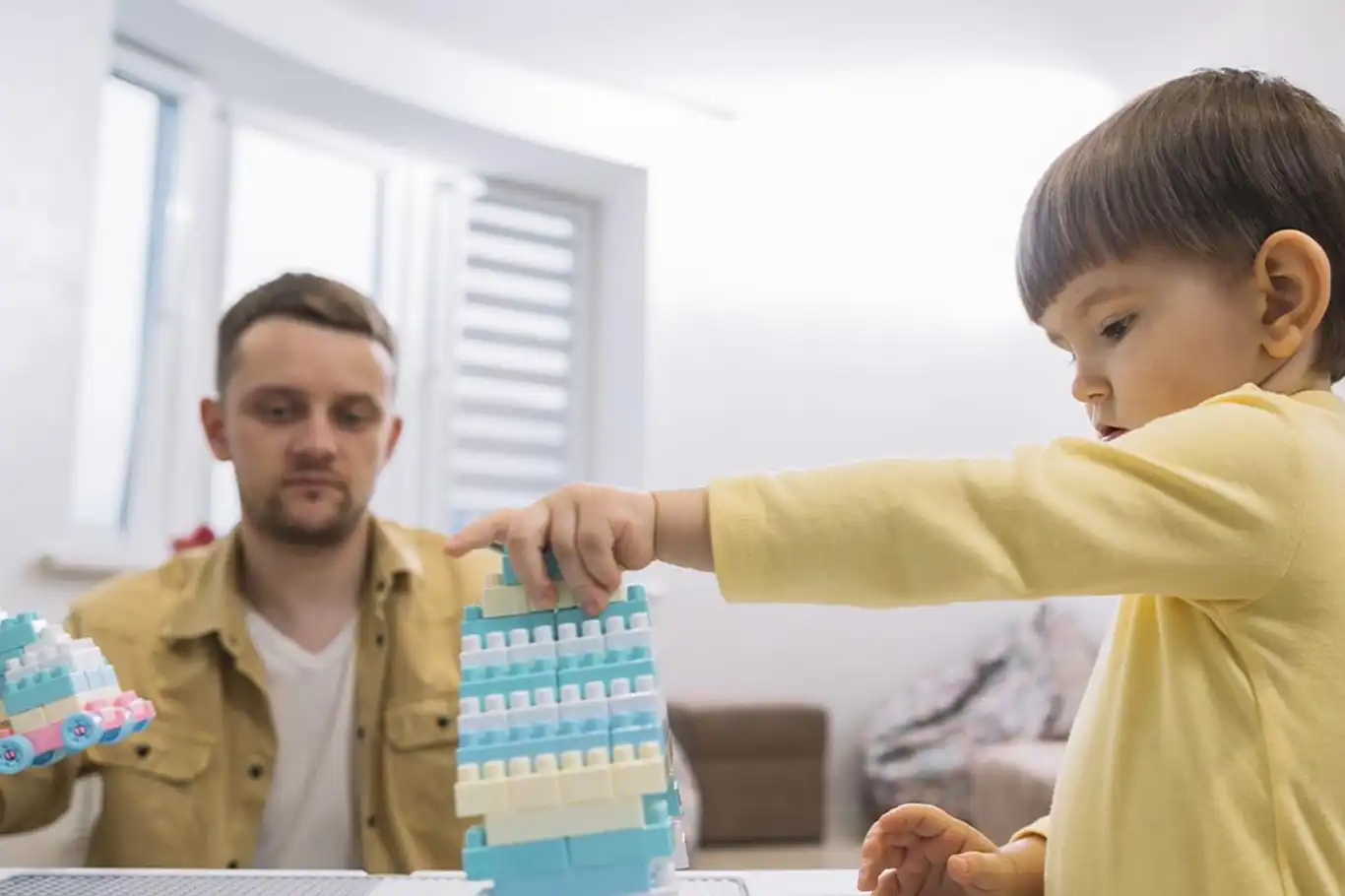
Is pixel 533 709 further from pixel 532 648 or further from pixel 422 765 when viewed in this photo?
pixel 422 765

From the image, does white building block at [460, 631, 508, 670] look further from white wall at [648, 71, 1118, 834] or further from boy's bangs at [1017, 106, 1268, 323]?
white wall at [648, 71, 1118, 834]

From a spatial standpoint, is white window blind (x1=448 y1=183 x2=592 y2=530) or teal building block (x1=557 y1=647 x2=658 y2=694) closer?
teal building block (x1=557 y1=647 x2=658 y2=694)

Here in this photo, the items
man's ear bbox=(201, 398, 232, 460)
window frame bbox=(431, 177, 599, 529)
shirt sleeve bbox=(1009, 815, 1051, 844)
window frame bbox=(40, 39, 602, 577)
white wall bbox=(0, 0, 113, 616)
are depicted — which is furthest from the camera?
window frame bbox=(431, 177, 599, 529)

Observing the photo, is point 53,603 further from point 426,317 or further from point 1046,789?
point 1046,789

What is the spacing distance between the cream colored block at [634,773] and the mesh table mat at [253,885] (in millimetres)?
312

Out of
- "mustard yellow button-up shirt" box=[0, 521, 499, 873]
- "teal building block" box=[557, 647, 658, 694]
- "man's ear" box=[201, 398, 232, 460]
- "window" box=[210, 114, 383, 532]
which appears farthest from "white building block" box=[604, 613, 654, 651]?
"window" box=[210, 114, 383, 532]

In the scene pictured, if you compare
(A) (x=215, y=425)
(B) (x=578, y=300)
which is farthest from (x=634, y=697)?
(B) (x=578, y=300)

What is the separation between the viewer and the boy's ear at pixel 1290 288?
0.58 m

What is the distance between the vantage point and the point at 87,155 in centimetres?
211

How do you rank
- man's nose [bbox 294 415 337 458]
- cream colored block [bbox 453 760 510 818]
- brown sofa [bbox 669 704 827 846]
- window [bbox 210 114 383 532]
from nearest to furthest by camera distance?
1. cream colored block [bbox 453 760 510 818]
2. man's nose [bbox 294 415 337 458]
3. window [bbox 210 114 383 532]
4. brown sofa [bbox 669 704 827 846]

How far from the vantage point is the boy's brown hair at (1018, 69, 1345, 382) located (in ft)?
1.94

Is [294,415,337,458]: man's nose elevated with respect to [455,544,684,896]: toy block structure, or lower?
elevated

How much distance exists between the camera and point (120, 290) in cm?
251

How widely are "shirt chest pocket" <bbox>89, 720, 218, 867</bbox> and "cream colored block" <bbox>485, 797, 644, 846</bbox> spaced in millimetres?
837
